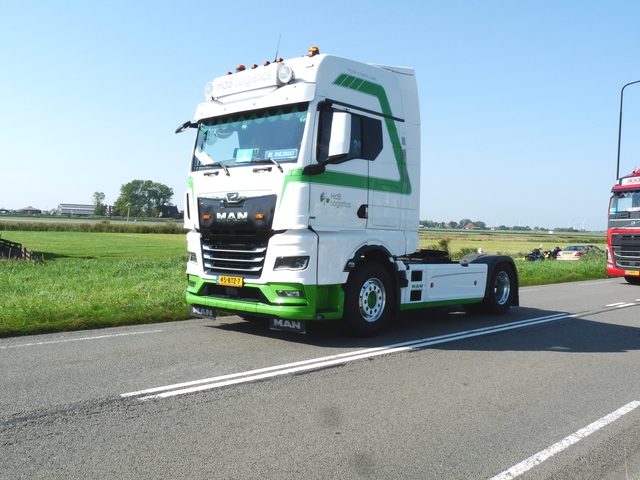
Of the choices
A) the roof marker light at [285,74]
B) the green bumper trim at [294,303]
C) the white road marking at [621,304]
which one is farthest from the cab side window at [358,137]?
the white road marking at [621,304]

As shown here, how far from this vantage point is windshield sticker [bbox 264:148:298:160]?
23.1ft

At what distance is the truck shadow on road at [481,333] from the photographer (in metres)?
7.70

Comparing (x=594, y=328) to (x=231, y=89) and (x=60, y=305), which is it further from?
(x=60, y=305)

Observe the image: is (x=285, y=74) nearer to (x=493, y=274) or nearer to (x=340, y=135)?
(x=340, y=135)

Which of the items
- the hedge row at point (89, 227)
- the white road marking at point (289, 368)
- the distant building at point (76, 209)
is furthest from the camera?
the distant building at point (76, 209)

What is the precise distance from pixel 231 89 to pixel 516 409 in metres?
5.44

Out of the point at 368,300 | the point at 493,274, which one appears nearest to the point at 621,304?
the point at 493,274

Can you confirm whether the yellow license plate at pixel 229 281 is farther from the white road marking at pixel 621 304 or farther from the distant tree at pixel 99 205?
the distant tree at pixel 99 205

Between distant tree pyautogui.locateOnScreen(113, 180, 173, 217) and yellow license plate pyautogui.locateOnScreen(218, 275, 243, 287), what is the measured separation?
438 feet

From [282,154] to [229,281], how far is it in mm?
1761

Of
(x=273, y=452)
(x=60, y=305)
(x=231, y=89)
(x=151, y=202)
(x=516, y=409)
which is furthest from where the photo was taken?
(x=151, y=202)

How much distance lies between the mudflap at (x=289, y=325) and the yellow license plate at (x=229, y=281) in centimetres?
63

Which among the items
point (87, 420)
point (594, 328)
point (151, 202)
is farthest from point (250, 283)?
point (151, 202)

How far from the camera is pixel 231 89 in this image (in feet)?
26.2
